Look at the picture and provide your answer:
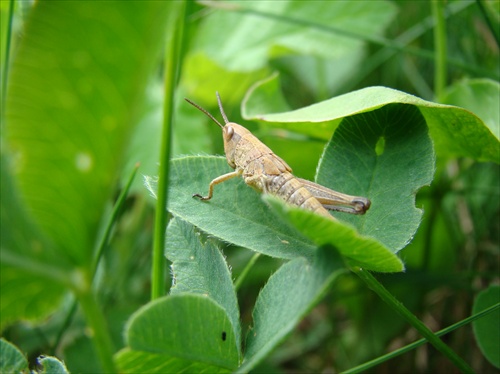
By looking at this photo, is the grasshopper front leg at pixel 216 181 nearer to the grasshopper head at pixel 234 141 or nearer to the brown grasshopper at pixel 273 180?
the brown grasshopper at pixel 273 180

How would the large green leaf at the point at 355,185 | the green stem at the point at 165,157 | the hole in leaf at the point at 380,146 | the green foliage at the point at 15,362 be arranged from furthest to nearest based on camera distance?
the hole in leaf at the point at 380,146
the large green leaf at the point at 355,185
the green foliage at the point at 15,362
the green stem at the point at 165,157

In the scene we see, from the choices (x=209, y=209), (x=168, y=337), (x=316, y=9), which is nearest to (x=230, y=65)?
(x=316, y=9)

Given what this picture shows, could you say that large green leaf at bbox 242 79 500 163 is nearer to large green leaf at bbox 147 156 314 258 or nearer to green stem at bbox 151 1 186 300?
large green leaf at bbox 147 156 314 258

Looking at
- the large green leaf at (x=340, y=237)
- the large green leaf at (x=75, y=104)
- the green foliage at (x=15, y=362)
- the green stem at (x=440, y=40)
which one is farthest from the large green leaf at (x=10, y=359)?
the green stem at (x=440, y=40)

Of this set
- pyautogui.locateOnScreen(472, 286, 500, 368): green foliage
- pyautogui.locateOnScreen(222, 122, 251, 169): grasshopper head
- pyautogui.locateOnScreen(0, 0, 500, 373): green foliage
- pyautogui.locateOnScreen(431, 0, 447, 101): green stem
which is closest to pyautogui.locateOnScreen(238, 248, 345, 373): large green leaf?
pyautogui.locateOnScreen(0, 0, 500, 373): green foliage

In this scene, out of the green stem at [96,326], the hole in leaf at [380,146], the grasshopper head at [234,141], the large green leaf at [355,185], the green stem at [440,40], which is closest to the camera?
the green stem at [96,326]

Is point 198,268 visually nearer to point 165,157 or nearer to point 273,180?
point 165,157
